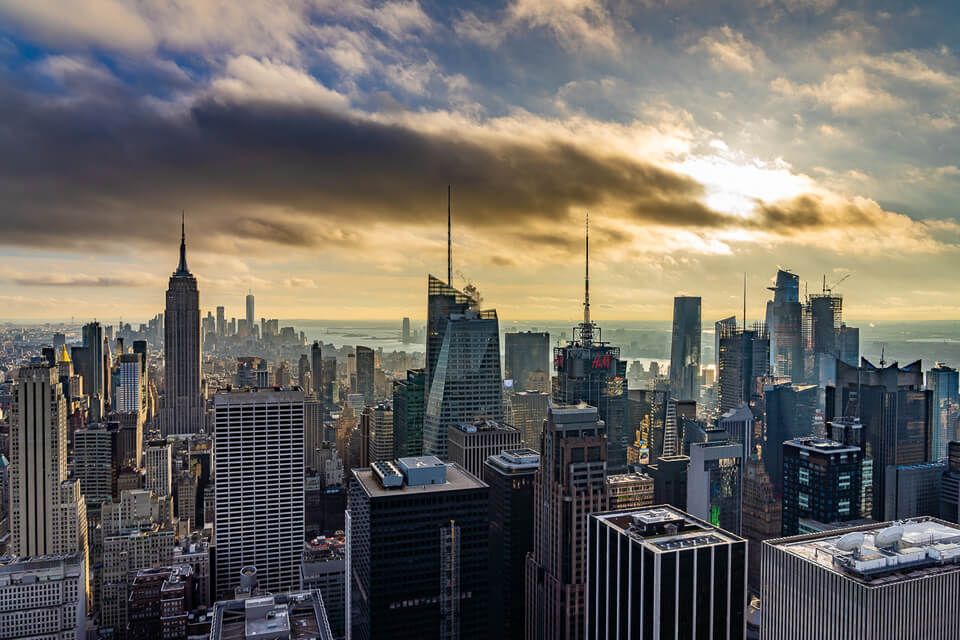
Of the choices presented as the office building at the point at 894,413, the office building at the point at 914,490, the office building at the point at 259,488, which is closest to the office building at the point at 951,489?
the office building at the point at 914,490

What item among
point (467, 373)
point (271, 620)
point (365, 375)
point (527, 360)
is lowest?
point (271, 620)

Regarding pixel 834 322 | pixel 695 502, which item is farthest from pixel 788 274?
pixel 695 502

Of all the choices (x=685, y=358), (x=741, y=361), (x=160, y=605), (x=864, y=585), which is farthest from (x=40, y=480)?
(x=741, y=361)

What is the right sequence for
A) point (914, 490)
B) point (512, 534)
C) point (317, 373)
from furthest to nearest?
point (317, 373) → point (914, 490) → point (512, 534)

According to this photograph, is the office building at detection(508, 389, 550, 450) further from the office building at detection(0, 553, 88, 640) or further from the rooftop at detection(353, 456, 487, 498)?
the office building at detection(0, 553, 88, 640)

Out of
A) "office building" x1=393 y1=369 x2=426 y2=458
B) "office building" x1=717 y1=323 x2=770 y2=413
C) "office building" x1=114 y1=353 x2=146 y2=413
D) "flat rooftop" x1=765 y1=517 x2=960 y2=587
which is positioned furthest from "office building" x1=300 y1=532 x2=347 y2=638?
"office building" x1=717 y1=323 x2=770 y2=413

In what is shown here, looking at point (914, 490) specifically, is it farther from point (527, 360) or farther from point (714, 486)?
point (527, 360)
